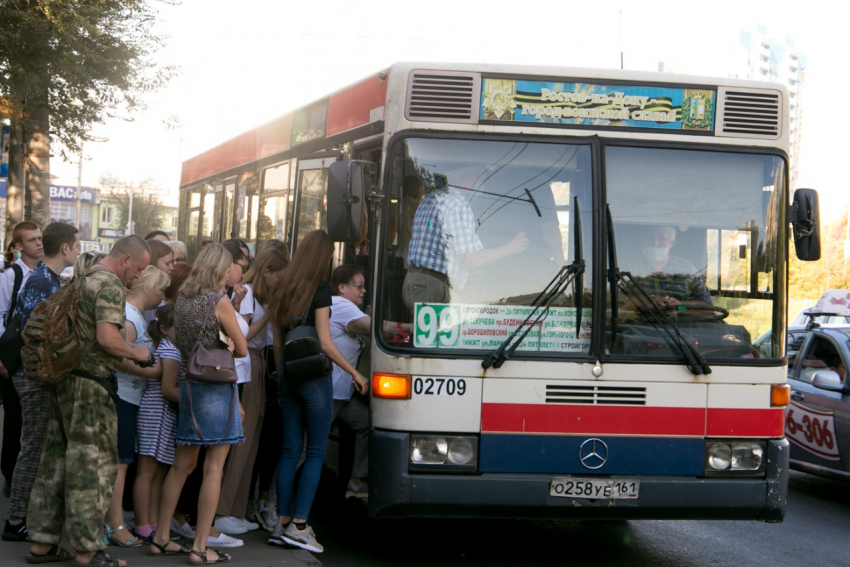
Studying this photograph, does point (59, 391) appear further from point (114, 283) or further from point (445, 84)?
point (445, 84)

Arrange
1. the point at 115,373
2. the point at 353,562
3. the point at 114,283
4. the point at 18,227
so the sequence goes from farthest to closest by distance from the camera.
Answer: the point at 18,227 → the point at 353,562 → the point at 115,373 → the point at 114,283

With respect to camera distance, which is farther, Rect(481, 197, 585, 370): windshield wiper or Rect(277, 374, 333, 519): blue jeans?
Rect(277, 374, 333, 519): blue jeans

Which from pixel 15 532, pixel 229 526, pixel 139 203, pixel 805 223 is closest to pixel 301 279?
pixel 229 526

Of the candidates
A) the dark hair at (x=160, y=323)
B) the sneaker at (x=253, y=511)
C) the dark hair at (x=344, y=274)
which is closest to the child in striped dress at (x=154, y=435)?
the dark hair at (x=160, y=323)

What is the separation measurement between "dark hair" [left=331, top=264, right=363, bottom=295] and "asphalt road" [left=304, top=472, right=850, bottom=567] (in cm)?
168

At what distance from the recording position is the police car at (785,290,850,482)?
27.7 ft

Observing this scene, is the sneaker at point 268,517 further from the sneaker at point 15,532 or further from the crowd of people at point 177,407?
the sneaker at point 15,532

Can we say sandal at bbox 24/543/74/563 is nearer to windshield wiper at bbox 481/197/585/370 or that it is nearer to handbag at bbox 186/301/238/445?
handbag at bbox 186/301/238/445

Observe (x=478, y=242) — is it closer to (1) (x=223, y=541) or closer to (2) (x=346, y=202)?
(2) (x=346, y=202)

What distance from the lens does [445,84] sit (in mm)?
5809

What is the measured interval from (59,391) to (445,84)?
269 cm

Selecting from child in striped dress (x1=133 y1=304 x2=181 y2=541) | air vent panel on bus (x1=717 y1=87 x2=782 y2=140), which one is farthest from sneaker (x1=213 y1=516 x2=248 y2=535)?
air vent panel on bus (x1=717 y1=87 x2=782 y2=140)

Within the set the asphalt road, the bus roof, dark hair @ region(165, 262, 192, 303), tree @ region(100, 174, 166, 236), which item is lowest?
the asphalt road

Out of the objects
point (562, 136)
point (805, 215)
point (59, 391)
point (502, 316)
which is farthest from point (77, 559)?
point (805, 215)
